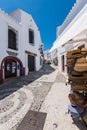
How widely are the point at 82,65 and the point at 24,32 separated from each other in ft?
38.8

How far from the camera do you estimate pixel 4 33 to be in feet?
31.6

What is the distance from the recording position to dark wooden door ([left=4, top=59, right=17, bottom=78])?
34.5 ft

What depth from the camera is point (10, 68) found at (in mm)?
11156

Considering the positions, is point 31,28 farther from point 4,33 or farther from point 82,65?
A: point 82,65

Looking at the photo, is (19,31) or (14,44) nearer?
(14,44)

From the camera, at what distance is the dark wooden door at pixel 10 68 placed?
1051cm

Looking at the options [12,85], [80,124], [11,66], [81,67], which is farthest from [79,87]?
[11,66]

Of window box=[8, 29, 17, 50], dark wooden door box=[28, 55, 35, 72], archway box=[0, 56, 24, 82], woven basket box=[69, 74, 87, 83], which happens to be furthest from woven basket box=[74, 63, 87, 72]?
dark wooden door box=[28, 55, 35, 72]

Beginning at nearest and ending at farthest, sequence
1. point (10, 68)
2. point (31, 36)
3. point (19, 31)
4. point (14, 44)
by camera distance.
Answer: point (10, 68) → point (14, 44) → point (19, 31) → point (31, 36)

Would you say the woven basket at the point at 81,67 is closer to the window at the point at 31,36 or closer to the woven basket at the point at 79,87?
the woven basket at the point at 79,87

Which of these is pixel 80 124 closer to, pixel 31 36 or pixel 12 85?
pixel 12 85

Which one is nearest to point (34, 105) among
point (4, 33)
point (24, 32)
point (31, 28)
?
point (4, 33)

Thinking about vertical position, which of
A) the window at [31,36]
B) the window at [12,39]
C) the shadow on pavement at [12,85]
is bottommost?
the shadow on pavement at [12,85]

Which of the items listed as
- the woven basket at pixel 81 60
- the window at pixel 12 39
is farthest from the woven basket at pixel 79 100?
the window at pixel 12 39
